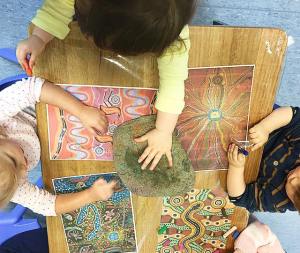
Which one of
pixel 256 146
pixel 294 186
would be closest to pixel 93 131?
pixel 256 146

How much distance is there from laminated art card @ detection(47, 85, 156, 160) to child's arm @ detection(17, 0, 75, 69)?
97 millimetres

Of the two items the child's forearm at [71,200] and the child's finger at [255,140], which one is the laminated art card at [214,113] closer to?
the child's finger at [255,140]

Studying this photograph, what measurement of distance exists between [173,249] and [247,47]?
550 mm

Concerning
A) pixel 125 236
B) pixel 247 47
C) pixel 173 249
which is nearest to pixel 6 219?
pixel 125 236

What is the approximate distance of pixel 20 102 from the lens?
34.7 inches

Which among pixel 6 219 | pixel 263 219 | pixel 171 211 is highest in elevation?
pixel 171 211

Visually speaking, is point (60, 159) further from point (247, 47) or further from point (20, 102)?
point (247, 47)

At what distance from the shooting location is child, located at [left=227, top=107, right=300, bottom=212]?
95cm

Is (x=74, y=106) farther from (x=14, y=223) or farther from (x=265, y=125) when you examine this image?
(x=14, y=223)

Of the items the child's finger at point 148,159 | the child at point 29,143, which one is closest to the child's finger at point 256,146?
the child's finger at point 148,159

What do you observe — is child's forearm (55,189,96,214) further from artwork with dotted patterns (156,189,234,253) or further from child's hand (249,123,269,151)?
child's hand (249,123,269,151)

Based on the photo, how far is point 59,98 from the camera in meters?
0.85

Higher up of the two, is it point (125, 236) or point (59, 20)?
point (59, 20)

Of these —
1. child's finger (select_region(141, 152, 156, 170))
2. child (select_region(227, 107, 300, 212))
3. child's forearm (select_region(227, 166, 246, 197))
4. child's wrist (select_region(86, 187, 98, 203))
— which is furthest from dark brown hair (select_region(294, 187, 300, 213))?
child's wrist (select_region(86, 187, 98, 203))
